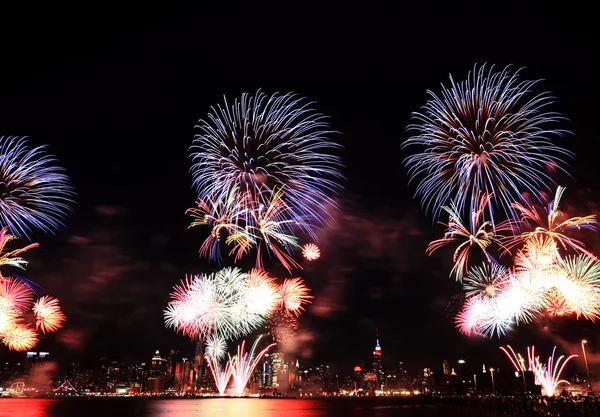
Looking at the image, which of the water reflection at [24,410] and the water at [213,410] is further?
the water at [213,410]

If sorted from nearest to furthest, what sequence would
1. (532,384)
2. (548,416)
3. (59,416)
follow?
(548,416)
(59,416)
(532,384)

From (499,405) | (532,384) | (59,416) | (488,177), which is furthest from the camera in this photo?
(532,384)

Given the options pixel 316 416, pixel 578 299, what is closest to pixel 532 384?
pixel 316 416

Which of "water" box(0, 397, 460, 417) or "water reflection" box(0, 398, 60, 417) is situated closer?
"water reflection" box(0, 398, 60, 417)

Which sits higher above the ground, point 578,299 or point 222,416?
point 578,299

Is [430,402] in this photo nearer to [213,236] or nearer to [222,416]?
[222,416]

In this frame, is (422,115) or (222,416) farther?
(222,416)

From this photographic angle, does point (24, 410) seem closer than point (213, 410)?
Yes

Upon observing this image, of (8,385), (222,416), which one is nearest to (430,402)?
(222,416)

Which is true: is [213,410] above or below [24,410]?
below

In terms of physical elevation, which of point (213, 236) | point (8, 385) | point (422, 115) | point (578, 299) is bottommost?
point (8, 385)
